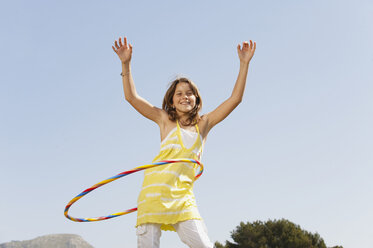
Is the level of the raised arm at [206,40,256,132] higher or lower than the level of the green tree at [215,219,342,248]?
lower

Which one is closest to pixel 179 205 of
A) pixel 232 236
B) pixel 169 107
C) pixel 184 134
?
pixel 184 134

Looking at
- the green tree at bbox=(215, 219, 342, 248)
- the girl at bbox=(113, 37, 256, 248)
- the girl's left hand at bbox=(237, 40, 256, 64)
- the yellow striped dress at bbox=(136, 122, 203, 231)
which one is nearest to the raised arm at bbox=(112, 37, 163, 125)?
the girl at bbox=(113, 37, 256, 248)

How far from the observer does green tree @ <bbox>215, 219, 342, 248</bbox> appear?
1673 inches

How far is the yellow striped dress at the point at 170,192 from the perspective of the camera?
4.67 metres

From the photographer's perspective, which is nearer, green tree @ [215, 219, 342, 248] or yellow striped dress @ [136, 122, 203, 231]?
yellow striped dress @ [136, 122, 203, 231]

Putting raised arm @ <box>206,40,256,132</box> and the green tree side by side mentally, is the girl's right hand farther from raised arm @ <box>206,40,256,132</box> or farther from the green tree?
the green tree

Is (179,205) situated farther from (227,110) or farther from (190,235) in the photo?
(227,110)

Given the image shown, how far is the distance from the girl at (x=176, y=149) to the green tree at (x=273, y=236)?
3836 cm

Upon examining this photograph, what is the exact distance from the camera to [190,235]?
4.65 m

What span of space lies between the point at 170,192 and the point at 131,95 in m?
1.41

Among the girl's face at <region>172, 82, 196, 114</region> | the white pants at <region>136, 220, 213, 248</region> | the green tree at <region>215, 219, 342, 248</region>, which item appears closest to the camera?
the white pants at <region>136, 220, 213, 248</region>

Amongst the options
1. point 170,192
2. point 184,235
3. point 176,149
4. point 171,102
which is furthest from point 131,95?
point 184,235

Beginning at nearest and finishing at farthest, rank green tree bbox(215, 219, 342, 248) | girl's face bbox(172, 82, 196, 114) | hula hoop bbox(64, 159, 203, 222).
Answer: hula hoop bbox(64, 159, 203, 222), girl's face bbox(172, 82, 196, 114), green tree bbox(215, 219, 342, 248)

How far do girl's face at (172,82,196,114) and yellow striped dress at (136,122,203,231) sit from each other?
331mm
